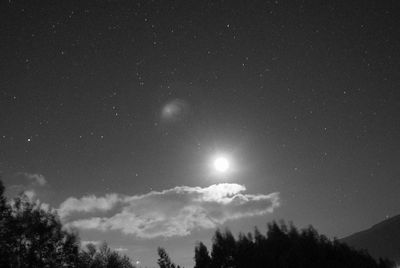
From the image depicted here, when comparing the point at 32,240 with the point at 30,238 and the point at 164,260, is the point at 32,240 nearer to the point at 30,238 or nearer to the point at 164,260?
the point at 30,238

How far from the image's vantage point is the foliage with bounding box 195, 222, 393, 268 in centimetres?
8388

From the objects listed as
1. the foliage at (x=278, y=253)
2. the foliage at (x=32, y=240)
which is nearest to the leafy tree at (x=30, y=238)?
the foliage at (x=32, y=240)

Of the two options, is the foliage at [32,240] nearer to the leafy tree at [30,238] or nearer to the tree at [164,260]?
the leafy tree at [30,238]

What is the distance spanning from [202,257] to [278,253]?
67.4 ft

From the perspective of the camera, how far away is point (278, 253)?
90562 mm

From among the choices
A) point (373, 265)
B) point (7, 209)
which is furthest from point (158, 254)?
point (7, 209)

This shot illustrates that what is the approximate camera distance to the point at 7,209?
126 feet

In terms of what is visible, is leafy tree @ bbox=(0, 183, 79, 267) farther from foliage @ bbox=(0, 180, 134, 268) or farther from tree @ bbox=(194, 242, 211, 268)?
tree @ bbox=(194, 242, 211, 268)

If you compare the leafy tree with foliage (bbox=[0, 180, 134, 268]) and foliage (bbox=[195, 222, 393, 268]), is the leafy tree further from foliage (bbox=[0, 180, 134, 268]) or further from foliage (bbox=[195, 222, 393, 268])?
foliage (bbox=[195, 222, 393, 268])

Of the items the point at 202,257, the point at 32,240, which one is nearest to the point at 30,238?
the point at 32,240

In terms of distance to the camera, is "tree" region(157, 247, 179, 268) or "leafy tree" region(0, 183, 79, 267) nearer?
"leafy tree" region(0, 183, 79, 267)

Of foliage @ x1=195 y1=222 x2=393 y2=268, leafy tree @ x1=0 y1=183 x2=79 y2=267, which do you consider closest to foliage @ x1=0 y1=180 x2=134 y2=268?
leafy tree @ x1=0 y1=183 x2=79 y2=267

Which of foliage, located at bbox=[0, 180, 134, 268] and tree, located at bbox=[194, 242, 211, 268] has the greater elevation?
tree, located at bbox=[194, 242, 211, 268]

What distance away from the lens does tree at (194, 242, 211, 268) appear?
95.7m
